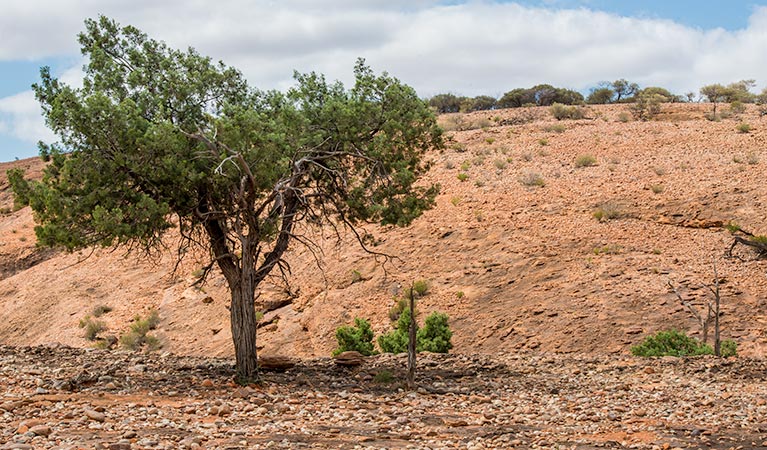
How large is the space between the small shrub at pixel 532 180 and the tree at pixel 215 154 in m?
13.7

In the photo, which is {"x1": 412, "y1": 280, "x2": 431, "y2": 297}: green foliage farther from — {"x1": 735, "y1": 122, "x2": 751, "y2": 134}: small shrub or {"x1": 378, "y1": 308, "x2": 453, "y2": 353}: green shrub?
{"x1": 735, "y1": 122, "x2": 751, "y2": 134}: small shrub

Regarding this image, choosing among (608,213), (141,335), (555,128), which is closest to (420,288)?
(608,213)

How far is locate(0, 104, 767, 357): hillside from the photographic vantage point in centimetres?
2194

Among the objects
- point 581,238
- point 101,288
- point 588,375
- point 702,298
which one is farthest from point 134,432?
point 101,288

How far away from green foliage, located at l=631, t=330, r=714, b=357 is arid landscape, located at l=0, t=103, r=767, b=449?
0.95 m

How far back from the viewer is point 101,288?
34.1 meters

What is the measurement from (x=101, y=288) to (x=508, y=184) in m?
17.2

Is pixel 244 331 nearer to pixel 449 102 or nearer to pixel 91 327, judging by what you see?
pixel 91 327

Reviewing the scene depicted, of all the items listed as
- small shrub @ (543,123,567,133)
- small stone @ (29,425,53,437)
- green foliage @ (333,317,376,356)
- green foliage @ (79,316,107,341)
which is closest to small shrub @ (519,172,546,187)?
small shrub @ (543,123,567,133)

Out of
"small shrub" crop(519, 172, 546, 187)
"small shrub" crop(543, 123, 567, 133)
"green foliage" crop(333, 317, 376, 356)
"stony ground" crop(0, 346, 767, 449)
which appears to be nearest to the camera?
"stony ground" crop(0, 346, 767, 449)

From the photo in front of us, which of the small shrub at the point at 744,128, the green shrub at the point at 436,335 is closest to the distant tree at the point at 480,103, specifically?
the small shrub at the point at 744,128

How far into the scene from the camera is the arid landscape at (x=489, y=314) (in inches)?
436

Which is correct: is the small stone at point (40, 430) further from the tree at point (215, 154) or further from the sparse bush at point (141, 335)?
the sparse bush at point (141, 335)

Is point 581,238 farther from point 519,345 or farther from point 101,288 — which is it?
point 101,288
